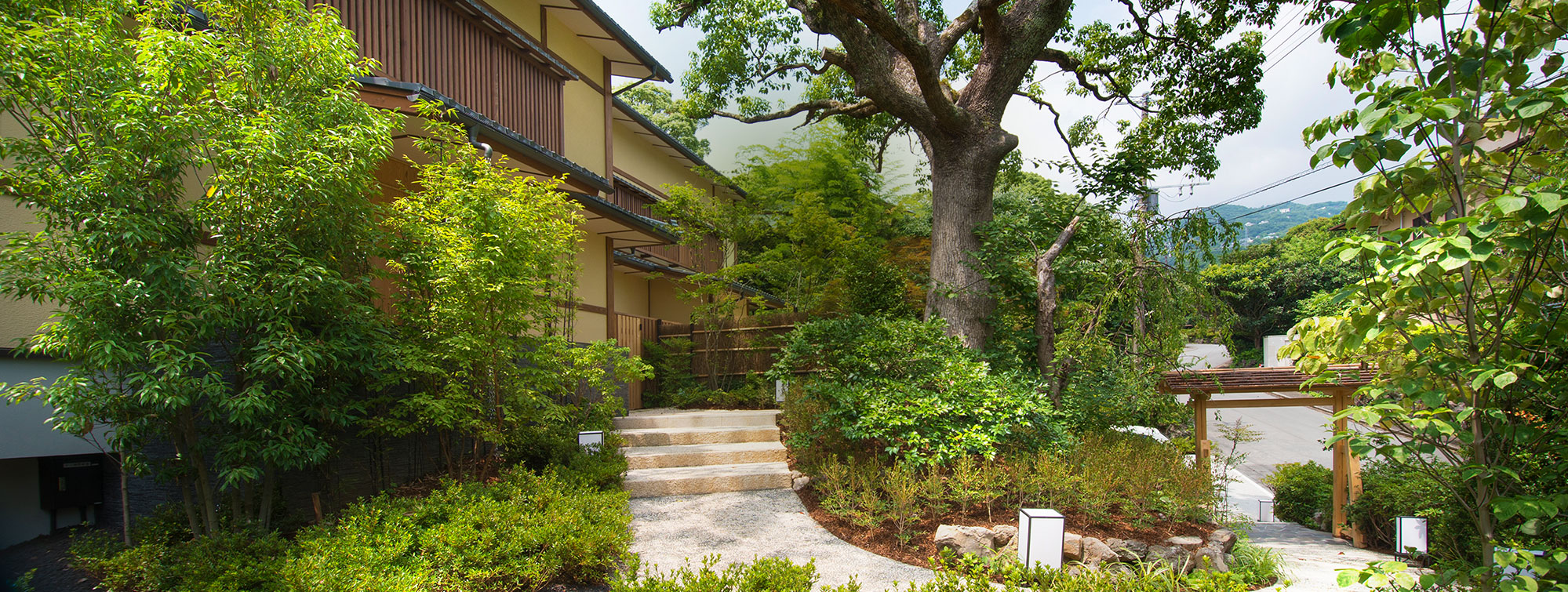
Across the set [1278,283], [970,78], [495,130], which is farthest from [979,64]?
[1278,283]

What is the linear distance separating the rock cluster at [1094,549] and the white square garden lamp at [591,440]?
3.21 m

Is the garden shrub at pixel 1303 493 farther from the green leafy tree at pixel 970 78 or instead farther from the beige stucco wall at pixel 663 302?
the beige stucco wall at pixel 663 302

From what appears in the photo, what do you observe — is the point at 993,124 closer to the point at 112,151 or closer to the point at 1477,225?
the point at 1477,225

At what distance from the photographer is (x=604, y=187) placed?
8789 mm

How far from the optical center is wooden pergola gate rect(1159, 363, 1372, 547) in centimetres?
856

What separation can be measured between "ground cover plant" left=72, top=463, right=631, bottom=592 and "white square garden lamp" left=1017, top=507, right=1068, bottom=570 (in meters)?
2.53

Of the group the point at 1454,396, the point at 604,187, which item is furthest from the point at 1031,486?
the point at 604,187

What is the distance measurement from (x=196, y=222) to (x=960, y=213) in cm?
669

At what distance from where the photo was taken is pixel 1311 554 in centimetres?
898

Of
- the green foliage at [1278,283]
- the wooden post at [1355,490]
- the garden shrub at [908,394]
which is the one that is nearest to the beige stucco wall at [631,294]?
the garden shrub at [908,394]

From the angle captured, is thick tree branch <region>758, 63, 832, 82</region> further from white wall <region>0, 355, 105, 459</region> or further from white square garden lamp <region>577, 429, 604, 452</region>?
white wall <region>0, 355, 105, 459</region>

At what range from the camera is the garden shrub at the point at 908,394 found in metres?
6.01

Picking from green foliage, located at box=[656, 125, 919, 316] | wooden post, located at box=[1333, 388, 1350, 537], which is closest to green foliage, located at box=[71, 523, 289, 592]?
green foliage, located at box=[656, 125, 919, 316]

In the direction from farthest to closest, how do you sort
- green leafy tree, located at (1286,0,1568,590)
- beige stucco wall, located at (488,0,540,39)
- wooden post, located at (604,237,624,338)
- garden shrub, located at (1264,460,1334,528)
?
garden shrub, located at (1264,460,1334,528) → wooden post, located at (604,237,624,338) → beige stucco wall, located at (488,0,540,39) → green leafy tree, located at (1286,0,1568,590)
